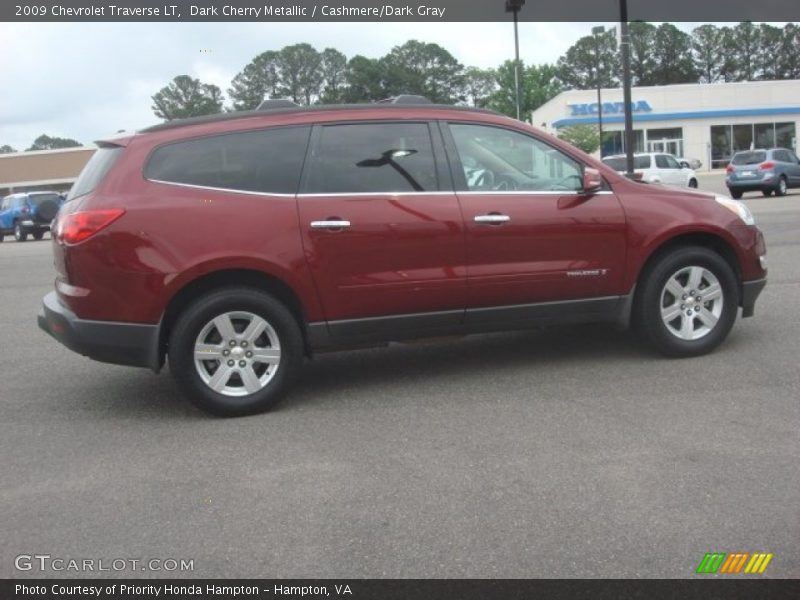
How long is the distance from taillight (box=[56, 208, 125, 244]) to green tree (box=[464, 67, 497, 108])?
84.6 m

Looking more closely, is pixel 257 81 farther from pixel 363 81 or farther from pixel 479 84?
pixel 479 84

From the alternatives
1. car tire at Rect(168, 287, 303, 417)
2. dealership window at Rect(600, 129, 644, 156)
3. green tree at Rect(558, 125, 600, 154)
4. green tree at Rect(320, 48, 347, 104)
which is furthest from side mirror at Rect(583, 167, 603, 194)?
dealership window at Rect(600, 129, 644, 156)

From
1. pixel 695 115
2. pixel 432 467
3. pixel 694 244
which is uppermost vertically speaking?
pixel 695 115

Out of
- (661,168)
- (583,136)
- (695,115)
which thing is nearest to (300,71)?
(583,136)

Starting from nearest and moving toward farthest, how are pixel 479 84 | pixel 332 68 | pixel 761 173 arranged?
1. pixel 761 173
2. pixel 332 68
3. pixel 479 84

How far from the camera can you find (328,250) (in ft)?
17.1

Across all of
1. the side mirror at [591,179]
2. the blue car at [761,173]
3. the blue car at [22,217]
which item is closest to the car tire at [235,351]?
the side mirror at [591,179]

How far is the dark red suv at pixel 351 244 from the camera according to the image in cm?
500

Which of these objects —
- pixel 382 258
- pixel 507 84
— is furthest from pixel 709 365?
Result: pixel 507 84

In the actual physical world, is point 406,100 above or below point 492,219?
above

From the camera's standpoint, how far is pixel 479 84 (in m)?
93.2

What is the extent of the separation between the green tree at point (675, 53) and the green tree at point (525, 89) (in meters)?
28.4

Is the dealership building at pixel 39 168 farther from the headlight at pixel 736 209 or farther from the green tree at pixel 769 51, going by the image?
the green tree at pixel 769 51

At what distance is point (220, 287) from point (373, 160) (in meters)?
1.29
